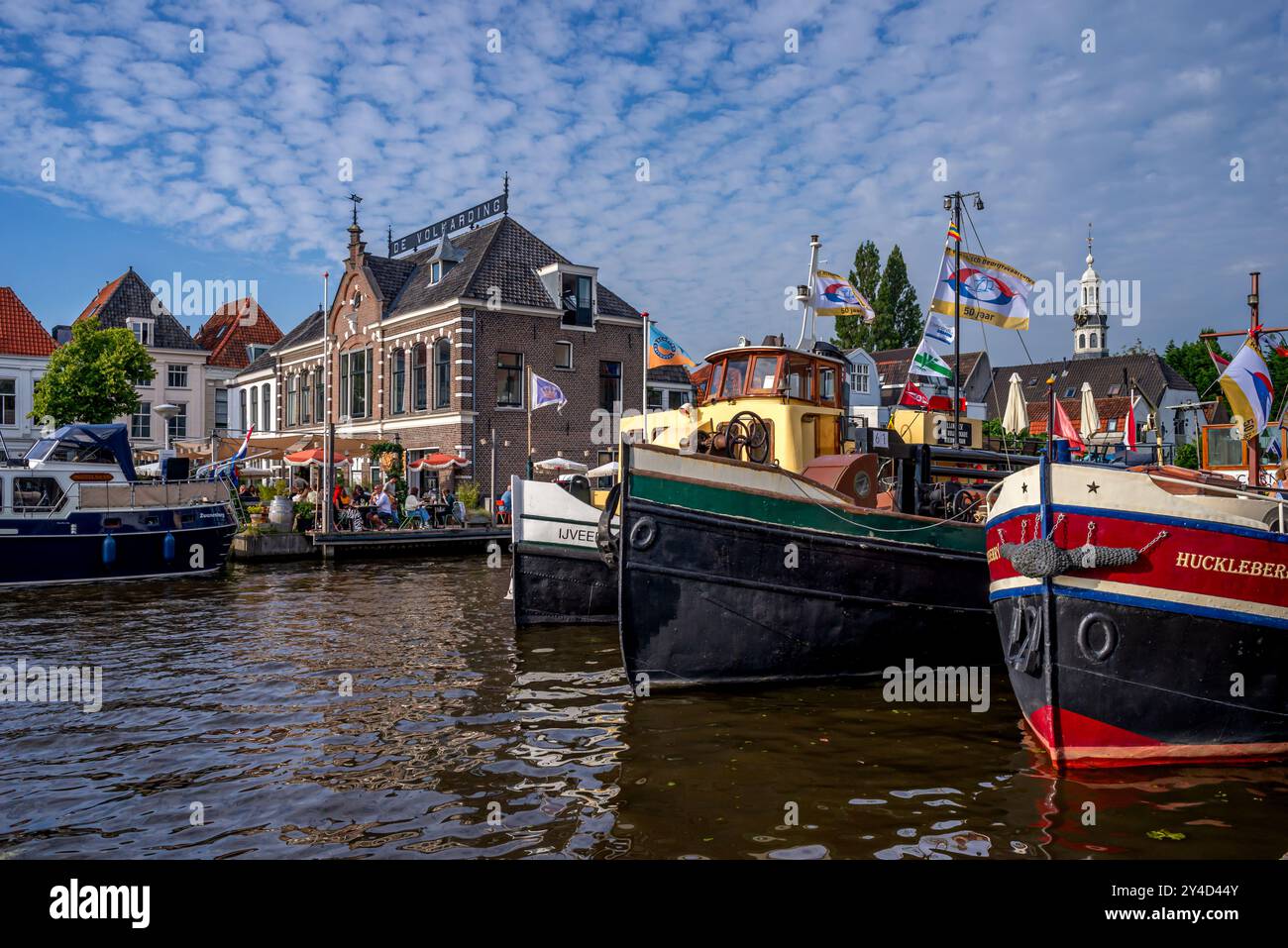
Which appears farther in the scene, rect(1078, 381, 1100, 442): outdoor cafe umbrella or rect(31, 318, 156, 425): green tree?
→ rect(31, 318, 156, 425): green tree

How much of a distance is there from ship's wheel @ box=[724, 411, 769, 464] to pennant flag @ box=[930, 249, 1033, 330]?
5.69 meters

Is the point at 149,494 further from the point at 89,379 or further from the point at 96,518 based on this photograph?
the point at 89,379

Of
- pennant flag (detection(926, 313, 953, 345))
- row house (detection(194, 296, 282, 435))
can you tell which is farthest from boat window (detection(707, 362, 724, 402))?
row house (detection(194, 296, 282, 435))

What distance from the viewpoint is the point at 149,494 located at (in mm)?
19578

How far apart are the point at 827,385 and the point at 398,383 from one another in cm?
2612

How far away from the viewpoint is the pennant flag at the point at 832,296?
1459 centimetres

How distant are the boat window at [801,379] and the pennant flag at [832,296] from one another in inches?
102

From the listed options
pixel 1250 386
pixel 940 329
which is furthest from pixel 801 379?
pixel 940 329

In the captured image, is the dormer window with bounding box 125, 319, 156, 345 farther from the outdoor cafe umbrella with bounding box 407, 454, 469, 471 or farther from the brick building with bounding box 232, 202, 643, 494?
the outdoor cafe umbrella with bounding box 407, 454, 469, 471

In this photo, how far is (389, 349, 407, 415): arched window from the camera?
3498 centimetres

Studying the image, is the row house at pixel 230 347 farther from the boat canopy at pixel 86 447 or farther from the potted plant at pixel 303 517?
the boat canopy at pixel 86 447

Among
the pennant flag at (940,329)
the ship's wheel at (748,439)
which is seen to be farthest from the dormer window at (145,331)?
the ship's wheel at (748,439)
